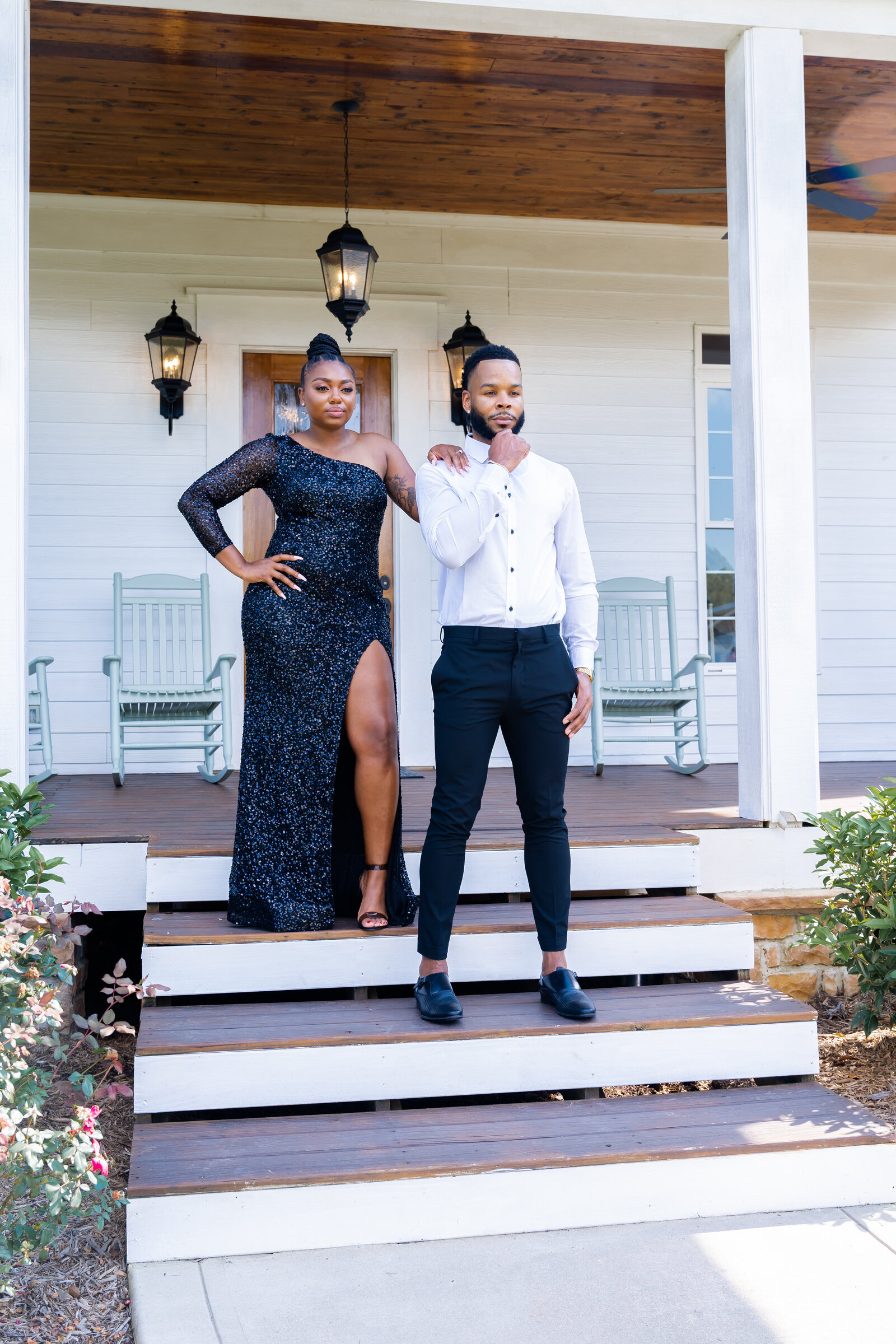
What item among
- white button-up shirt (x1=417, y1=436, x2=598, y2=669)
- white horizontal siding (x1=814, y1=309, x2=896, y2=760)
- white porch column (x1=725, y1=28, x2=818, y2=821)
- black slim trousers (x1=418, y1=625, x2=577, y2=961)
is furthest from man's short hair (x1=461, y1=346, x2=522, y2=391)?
white horizontal siding (x1=814, y1=309, x2=896, y2=760)

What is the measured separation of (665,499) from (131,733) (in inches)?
113

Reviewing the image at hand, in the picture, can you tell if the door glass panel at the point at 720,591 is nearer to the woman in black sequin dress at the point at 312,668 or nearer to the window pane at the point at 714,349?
the window pane at the point at 714,349

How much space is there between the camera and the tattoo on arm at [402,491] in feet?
9.50

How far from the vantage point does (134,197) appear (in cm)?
524

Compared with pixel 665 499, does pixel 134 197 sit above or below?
above

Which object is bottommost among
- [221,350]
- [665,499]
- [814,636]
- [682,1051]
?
[682,1051]

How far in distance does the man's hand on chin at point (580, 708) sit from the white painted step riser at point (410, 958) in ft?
2.07

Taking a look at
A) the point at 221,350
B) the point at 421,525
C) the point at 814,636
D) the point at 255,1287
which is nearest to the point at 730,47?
the point at 814,636

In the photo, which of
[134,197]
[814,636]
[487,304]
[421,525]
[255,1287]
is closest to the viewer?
[255,1287]

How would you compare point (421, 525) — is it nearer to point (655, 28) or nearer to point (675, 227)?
point (655, 28)

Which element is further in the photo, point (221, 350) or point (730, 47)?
point (221, 350)

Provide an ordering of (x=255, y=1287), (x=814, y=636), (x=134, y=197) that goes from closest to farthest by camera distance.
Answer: (x=255, y=1287), (x=814, y=636), (x=134, y=197)

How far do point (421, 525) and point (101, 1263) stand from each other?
1.58 m

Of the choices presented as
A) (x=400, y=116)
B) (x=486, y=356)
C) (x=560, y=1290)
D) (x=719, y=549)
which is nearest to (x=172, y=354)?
(x=400, y=116)
